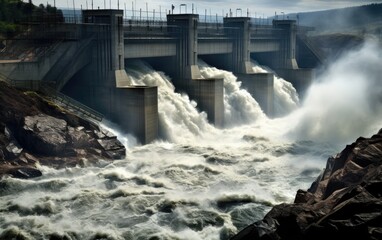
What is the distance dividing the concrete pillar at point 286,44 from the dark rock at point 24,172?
155 feet

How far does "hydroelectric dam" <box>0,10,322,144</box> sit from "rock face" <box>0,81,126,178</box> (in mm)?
2653

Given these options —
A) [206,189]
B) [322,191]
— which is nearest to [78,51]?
[206,189]

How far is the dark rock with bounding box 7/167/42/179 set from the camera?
32.1m

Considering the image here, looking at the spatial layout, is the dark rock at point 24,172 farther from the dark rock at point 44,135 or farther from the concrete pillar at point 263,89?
the concrete pillar at point 263,89

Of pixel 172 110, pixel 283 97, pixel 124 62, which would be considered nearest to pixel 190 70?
pixel 124 62

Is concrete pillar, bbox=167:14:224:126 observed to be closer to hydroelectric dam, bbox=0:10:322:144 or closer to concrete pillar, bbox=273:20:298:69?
hydroelectric dam, bbox=0:10:322:144

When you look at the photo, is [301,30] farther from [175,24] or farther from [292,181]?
[292,181]

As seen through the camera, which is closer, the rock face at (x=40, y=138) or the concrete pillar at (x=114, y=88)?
the rock face at (x=40, y=138)

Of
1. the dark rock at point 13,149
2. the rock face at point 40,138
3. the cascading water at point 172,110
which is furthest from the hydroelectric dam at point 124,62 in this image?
the dark rock at point 13,149

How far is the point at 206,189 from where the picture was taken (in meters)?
31.6

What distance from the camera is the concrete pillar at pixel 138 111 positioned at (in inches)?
1622

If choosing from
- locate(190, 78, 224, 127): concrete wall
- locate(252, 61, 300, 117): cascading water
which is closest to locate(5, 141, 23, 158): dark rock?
locate(190, 78, 224, 127): concrete wall

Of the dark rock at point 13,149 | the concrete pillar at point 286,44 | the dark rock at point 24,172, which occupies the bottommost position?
the dark rock at point 24,172

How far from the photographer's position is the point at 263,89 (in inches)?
2304
